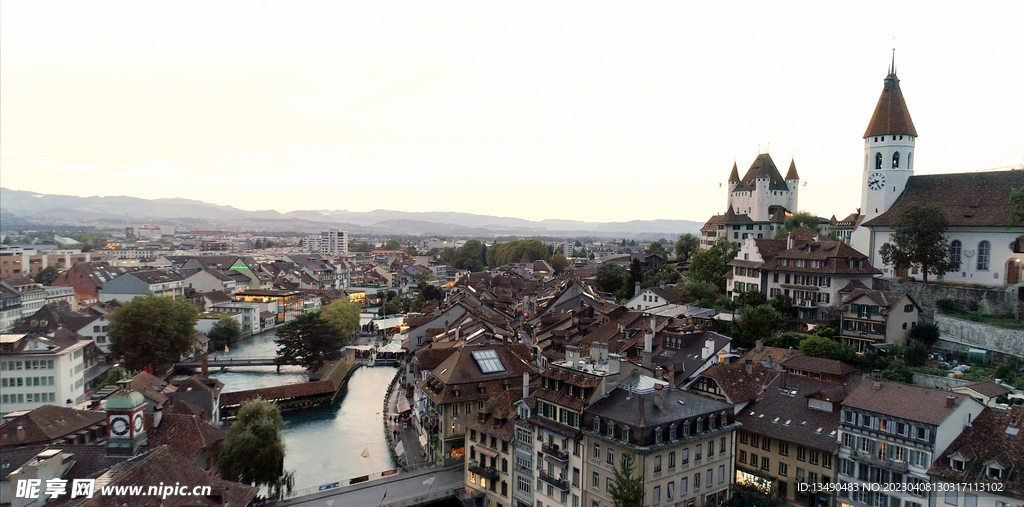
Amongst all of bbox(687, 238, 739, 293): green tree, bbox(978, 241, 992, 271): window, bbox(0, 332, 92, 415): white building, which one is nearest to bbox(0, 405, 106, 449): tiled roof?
bbox(0, 332, 92, 415): white building

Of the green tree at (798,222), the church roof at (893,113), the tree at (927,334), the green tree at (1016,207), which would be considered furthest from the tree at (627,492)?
the green tree at (798,222)

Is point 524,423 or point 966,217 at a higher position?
point 966,217

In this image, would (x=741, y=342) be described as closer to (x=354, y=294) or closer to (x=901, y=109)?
(x=901, y=109)

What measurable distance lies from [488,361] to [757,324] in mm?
13366

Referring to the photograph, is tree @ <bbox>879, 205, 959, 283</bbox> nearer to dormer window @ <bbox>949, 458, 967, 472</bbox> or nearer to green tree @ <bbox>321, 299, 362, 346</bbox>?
dormer window @ <bbox>949, 458, 967, 472</bbox>

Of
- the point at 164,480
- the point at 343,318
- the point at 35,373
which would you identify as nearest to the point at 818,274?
the point at 164,480

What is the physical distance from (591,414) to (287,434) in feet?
57.8

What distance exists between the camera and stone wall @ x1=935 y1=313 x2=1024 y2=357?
22.6 meters

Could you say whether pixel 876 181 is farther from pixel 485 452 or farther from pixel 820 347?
pixel 485 452

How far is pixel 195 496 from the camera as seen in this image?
1272cm

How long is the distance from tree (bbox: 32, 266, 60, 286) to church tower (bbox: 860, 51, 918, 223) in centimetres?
7460

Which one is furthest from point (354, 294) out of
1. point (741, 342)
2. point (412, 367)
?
point (741, 342)

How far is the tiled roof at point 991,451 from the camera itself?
14.7m

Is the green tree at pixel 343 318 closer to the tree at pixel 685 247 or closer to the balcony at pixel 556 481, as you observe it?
the balcony at pixel 556 481
